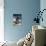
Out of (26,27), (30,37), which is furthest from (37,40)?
(26,27)

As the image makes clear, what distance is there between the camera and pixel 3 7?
191 inches

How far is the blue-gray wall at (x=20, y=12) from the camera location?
192 inches

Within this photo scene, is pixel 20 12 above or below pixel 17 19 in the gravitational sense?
above

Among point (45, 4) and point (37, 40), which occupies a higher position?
point (45, 4)

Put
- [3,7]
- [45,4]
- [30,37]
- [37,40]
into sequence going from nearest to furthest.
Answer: [37,40] → [30,37] → [45,4] → [3,7]

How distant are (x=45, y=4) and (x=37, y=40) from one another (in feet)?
6.71

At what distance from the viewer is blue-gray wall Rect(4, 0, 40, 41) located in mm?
4871

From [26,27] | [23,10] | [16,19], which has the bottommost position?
[26,27]

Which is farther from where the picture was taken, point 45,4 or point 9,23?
point 9,23

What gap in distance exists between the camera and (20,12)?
4.94 m

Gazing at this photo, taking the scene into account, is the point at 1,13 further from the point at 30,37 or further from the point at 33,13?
the point at 30,37

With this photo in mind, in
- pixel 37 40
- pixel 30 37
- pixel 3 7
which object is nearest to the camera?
pixel 37 40

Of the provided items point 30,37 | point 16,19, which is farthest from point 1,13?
point 30,37

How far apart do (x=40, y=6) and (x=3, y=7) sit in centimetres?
137
